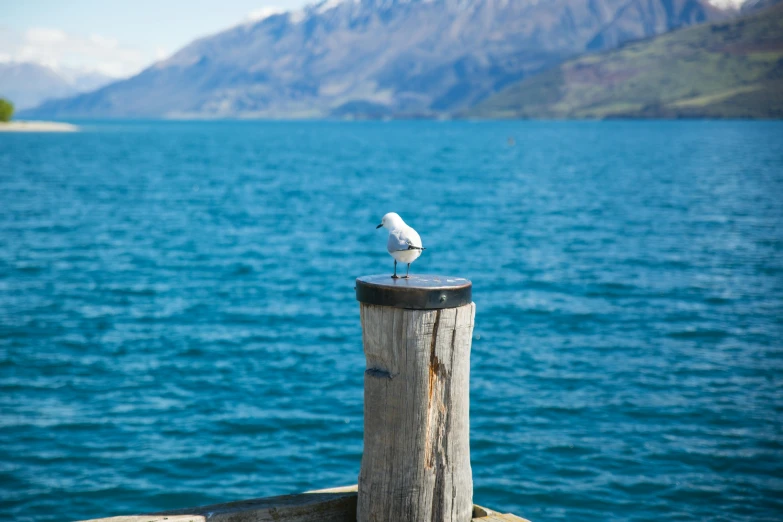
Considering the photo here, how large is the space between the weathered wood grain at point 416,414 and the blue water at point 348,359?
320 inches

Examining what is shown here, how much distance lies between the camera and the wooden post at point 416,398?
579cm

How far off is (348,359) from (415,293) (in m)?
16.1

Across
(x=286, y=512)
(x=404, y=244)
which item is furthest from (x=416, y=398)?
(x=286, y=512)

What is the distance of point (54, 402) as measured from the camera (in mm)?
18000

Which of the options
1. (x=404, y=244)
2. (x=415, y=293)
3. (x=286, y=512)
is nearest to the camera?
Answer: (x=415, y=293)

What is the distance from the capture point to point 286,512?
20.7ft

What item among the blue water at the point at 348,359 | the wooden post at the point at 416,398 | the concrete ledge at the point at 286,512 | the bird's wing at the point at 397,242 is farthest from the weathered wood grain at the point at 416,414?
the blue water at the point at 348,359

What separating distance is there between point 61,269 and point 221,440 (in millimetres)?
21191

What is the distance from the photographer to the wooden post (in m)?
5.79

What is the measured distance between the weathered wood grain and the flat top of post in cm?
6

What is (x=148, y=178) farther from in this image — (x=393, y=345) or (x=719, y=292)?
(x=393, y=345)

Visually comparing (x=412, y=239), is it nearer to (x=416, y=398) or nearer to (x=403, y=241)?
(x=403, y=241)

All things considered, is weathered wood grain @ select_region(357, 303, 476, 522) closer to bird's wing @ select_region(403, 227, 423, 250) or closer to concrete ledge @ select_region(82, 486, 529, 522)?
concrete ledge @ select_region(82, 486, 529, 522)

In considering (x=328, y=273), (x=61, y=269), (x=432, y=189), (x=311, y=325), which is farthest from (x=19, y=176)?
(x=311, y=325)
